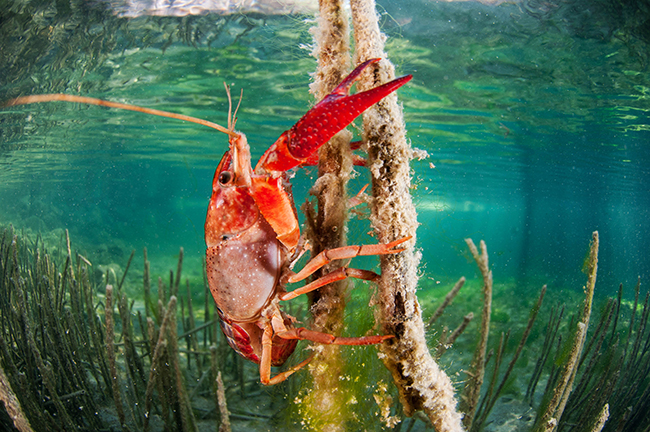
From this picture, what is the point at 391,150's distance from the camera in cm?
180

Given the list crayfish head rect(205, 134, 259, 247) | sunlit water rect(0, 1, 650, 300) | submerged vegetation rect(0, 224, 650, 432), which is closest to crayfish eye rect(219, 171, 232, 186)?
crayfish head rect(205, 134, 259, 247)

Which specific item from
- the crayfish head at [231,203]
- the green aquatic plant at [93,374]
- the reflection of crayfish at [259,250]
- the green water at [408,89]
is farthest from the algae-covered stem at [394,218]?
the green aquatic plant at [93,374]

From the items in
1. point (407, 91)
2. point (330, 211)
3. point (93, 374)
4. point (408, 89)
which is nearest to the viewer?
point (330, 211)

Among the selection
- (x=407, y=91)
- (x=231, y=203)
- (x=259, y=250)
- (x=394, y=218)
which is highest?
(x=407, y=91)

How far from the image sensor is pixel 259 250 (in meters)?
2.49

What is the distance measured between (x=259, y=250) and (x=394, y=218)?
1.06m

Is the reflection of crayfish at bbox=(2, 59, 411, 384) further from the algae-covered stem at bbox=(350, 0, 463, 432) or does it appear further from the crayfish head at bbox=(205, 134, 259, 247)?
the algae-covered stem at bbox=(350, 0, 463, 432)

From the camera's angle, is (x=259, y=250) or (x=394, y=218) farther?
(x=259, y=250)

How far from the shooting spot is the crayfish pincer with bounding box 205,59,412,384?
2.03m

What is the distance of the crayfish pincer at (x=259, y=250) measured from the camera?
2.03 m

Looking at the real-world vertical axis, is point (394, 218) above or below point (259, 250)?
above

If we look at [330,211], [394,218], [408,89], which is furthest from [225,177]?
[408,89]

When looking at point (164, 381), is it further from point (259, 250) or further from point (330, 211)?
point (330, 211)

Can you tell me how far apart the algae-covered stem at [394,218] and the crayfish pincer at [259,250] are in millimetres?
116
